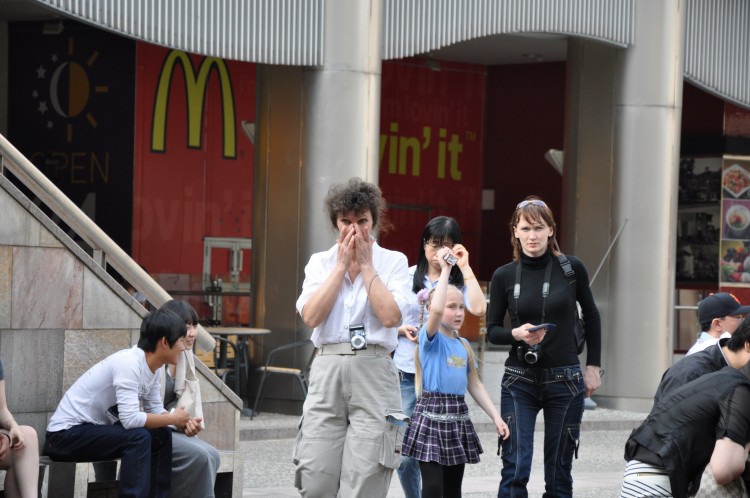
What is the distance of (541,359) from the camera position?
7707mm

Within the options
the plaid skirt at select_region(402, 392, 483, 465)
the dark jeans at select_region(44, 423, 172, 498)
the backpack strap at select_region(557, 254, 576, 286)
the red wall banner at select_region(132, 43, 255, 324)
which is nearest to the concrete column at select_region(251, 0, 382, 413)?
the red wall banner at select_region(132, 43, 255, 324)

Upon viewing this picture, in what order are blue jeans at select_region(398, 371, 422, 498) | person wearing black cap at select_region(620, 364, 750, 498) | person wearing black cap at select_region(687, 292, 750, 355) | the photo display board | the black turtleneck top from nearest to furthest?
person wearing black cap at select_region(620, 364, 750, 498), the black turtleneck top, blue jeans at select_region(398, 371, 422, 498), person wearing black cap at select_region(687, 292, 750, 355), the photo display board

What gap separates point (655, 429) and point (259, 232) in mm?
9184

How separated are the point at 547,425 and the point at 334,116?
725 cm

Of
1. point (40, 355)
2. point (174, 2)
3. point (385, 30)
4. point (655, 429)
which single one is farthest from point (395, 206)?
point (655, 429)

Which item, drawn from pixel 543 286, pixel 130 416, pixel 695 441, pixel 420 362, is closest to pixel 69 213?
pixel 130 416

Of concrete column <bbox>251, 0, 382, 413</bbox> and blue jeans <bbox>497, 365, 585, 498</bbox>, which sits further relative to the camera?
concrete column <bbox>251, 0, 382, 413</bbox>

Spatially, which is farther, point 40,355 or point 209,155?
point 209,155

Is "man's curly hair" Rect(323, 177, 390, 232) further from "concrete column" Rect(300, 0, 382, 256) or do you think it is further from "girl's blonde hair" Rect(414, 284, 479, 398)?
"concrete column" Rect(300, 0, 382, 256)

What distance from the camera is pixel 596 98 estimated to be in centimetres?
1731

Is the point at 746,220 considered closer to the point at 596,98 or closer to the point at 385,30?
the point at 596,98

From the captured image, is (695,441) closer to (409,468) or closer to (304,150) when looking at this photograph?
(409,468)

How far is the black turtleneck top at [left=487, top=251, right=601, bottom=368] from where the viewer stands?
773cm

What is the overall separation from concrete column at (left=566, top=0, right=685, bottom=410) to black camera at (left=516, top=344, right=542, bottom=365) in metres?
9.43
